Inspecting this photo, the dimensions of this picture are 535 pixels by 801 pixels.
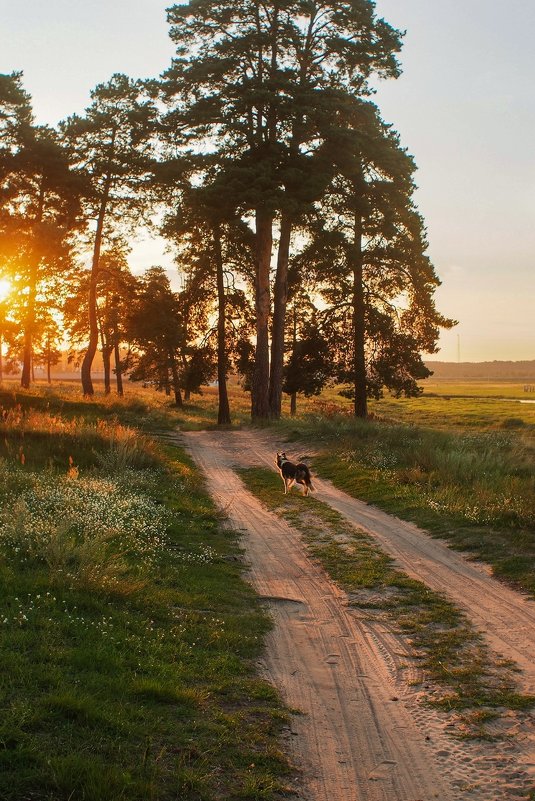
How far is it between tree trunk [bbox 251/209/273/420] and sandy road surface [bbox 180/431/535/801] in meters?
23.0

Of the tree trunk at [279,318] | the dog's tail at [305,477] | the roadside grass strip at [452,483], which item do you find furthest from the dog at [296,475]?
the tree trunk at [279,318]

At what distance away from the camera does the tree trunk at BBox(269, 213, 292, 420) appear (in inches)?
1326

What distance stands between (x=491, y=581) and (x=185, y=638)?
459 centimetres

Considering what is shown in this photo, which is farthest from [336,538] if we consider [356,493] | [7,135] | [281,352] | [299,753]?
[7,135]

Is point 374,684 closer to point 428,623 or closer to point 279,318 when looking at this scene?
point 428,623

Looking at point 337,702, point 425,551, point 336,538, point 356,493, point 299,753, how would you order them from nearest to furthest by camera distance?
1. point 299,753
2. point 337,702
3. point 425,551
4. point 336,538
5. point 356,493

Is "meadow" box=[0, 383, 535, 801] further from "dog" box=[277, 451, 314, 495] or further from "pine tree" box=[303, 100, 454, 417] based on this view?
"pine tree" box=[303, 100, 454, 417]

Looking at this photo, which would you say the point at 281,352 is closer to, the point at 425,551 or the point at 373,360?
the point at 373,360

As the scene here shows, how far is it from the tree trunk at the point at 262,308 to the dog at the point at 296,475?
17788mm

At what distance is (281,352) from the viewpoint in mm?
34812

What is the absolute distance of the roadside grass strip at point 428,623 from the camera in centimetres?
570

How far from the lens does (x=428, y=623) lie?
301 inches

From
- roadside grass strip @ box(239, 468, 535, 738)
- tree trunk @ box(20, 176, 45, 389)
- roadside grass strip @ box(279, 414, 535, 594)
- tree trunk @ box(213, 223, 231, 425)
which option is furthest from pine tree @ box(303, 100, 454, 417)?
roadside grass strip @ box(239, 468, 535, 738)

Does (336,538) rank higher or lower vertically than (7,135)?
lower
